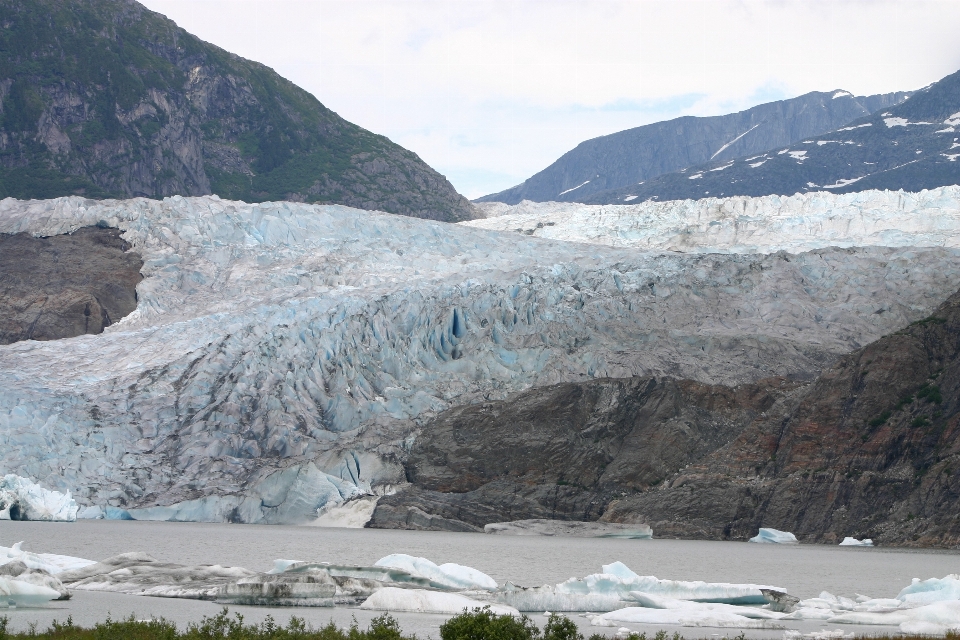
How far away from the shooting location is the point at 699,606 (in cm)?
2311

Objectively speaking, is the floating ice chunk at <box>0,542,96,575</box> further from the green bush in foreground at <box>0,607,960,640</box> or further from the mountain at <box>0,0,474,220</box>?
the mountain at <box>0,0,474,220</box>

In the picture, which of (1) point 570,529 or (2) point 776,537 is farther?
(1) point 570,529

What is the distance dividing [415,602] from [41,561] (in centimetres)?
930

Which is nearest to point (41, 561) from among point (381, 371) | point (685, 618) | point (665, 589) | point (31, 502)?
point (665, 589)

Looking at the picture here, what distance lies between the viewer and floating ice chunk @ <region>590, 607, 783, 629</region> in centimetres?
2152

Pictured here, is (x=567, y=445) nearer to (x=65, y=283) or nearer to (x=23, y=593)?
(x=23, y=593)

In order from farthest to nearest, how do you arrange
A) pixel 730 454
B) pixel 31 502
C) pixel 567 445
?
pixel 567 445 → pixel 730 454 → pixel 31 502

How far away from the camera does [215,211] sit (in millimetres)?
72312

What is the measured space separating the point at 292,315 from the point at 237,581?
3367 cm

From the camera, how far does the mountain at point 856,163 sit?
15488cm

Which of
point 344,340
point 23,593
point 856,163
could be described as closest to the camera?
point 23,593

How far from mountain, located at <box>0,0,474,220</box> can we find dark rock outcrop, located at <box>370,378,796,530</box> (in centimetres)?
5730

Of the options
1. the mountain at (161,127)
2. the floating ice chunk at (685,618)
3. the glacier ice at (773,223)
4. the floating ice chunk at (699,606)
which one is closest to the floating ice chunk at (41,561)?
the floating ice chunk at (685,618)

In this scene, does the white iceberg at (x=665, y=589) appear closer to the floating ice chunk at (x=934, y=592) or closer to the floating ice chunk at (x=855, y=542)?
the floating ice chunk at (x=934, y=592)
